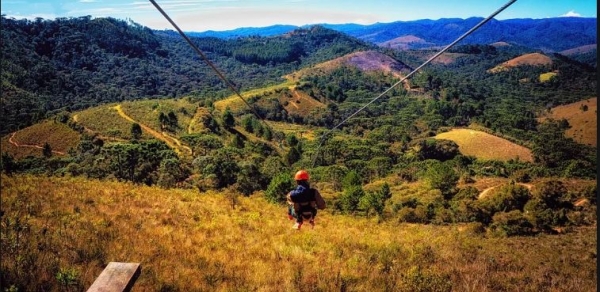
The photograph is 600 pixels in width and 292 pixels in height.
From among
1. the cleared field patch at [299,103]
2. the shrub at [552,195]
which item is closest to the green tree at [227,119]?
the cleared field patch at [299,103]

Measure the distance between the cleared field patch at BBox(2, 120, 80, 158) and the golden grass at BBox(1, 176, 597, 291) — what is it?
8099cm

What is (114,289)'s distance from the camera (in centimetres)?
384

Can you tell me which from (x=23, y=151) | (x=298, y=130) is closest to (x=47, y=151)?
(x=23, y=151)

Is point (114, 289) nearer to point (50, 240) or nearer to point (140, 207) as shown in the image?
point (50, 240)

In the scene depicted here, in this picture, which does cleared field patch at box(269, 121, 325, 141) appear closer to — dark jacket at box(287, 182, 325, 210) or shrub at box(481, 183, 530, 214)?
shrub at box(481, 183, 530, 214)

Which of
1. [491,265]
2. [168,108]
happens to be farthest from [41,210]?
[168,108]

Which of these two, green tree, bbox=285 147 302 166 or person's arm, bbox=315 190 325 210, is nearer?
person's arm, bbox=315 190 325 210

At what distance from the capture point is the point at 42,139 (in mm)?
83625

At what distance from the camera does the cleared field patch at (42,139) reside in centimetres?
7825

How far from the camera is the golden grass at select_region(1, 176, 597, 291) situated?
564 centimetres

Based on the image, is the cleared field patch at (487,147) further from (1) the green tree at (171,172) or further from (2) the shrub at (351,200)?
(1) the green tree at (171,172)

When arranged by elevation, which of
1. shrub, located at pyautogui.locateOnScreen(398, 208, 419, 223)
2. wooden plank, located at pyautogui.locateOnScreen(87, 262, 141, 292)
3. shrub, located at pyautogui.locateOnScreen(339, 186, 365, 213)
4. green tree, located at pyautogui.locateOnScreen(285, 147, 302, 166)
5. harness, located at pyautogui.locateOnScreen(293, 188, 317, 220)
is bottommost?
green tree, located at pyautogui.locateOnScreen(285, 147, 302, 166)

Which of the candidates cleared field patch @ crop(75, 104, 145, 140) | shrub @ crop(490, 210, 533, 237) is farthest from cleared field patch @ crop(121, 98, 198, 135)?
shrub @ crop(490, 210, 533, 237)

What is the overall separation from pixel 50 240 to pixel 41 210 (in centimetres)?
310
